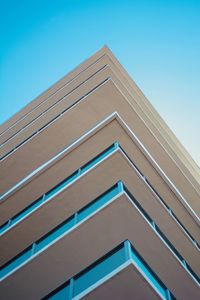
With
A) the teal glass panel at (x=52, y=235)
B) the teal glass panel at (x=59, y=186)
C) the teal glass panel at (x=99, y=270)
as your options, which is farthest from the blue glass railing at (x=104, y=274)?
the teal glass panel at (x=59, y=186)

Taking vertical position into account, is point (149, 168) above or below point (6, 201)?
below

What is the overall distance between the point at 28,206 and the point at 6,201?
36.3 inches

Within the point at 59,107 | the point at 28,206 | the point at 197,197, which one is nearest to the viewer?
the point at 28,206

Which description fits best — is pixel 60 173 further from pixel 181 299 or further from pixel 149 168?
pixel 181 299

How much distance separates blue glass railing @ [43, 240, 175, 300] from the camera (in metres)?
8.29

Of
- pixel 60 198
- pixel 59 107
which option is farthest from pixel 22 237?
pixel 59 107

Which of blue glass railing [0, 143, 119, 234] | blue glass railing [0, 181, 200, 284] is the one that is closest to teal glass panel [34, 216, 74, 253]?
blue glass railing [0, 181, 200, 284]

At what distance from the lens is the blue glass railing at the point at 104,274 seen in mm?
8289

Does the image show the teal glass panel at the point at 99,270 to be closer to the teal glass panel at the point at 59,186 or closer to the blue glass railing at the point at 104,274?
the blue glass railing at the point at 104,274

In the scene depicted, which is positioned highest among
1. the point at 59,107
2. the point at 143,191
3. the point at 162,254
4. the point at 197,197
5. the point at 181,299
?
the point at 59,107

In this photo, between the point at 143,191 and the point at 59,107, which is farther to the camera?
the point at 59,107

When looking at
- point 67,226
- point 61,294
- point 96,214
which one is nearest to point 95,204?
point 67,226

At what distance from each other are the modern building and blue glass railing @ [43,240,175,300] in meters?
0.03

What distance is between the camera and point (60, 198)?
450 inches
